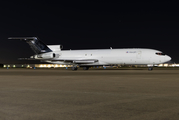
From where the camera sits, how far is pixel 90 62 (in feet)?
127

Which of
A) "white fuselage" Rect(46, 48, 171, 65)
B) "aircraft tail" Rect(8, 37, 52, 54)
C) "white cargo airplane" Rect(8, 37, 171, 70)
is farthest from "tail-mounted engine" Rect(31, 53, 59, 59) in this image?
"white fuselage" Rect(46, 48, 171, 65)

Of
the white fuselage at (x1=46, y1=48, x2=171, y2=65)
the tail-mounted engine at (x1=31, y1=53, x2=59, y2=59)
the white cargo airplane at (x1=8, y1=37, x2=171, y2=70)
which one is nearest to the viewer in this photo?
the white fuselage at (x1=46, y1=48, x2=171, y2=65)

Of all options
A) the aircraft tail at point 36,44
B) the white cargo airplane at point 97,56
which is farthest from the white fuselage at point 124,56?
the aircraft tail at point 36,44

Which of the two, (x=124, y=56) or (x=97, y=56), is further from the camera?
(x=97, y=56)

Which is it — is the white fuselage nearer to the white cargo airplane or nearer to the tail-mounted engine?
the white cargo airplane

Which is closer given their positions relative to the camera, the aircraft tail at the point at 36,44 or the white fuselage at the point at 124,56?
the white fuselage at the point at 124,56

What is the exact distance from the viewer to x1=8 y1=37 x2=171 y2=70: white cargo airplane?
35969 mm

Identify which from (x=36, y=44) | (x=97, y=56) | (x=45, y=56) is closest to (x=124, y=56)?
(x=97, y=56)

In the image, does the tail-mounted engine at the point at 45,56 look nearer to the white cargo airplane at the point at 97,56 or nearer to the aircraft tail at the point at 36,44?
the white cargo airplane at the point at 97,56

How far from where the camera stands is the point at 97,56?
3922 centimetres

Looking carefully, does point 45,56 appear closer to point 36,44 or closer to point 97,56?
point 36,44

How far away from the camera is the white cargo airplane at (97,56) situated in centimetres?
3597

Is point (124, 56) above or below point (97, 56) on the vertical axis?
below

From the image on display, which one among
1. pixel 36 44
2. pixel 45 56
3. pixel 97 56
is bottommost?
pixel 97 56
